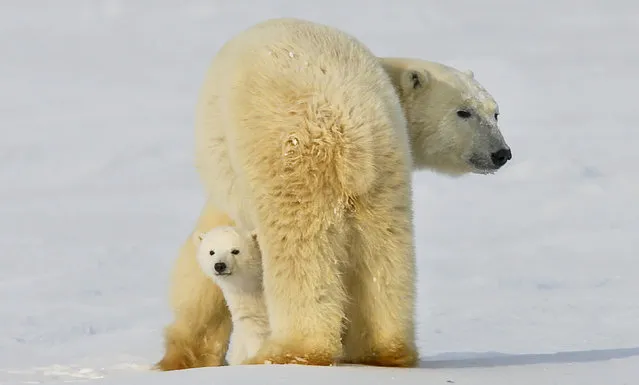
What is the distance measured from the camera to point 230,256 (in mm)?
4375

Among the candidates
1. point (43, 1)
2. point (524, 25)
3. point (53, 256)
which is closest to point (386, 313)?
point (53, 256)

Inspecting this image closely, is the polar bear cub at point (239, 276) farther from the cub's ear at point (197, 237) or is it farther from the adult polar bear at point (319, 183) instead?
the adult polar bear at point (319, 183)

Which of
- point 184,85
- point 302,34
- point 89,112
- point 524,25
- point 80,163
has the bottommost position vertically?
point 302,34

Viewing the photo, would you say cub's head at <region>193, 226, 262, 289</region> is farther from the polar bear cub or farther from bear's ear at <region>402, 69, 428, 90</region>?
bear's ear at <region>402, 69, 428, 90</region>

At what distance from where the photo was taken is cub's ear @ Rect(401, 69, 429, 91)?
4699 mm

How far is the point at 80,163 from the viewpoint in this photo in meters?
13.3

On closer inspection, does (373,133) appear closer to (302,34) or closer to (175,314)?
(302,34)

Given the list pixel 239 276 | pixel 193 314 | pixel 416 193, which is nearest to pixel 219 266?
pixel 239 276

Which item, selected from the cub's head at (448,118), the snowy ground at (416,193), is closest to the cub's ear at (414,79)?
the cub's head at (448,118)

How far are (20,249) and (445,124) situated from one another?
584cm

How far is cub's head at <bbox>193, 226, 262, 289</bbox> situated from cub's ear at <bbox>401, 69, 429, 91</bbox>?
92 cm

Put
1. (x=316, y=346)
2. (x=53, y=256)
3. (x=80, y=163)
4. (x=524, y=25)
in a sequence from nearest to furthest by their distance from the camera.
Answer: (x=316, y=346) → (x=53, y=256) → (x=80, y=163) → (x=524, y=25)

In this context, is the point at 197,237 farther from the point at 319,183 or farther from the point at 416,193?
the point at 416,193

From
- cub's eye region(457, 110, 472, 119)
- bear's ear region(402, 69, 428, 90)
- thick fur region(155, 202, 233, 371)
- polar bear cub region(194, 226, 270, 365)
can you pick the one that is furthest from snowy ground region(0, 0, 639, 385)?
bear's ear region(402, 69, 428, 90)
